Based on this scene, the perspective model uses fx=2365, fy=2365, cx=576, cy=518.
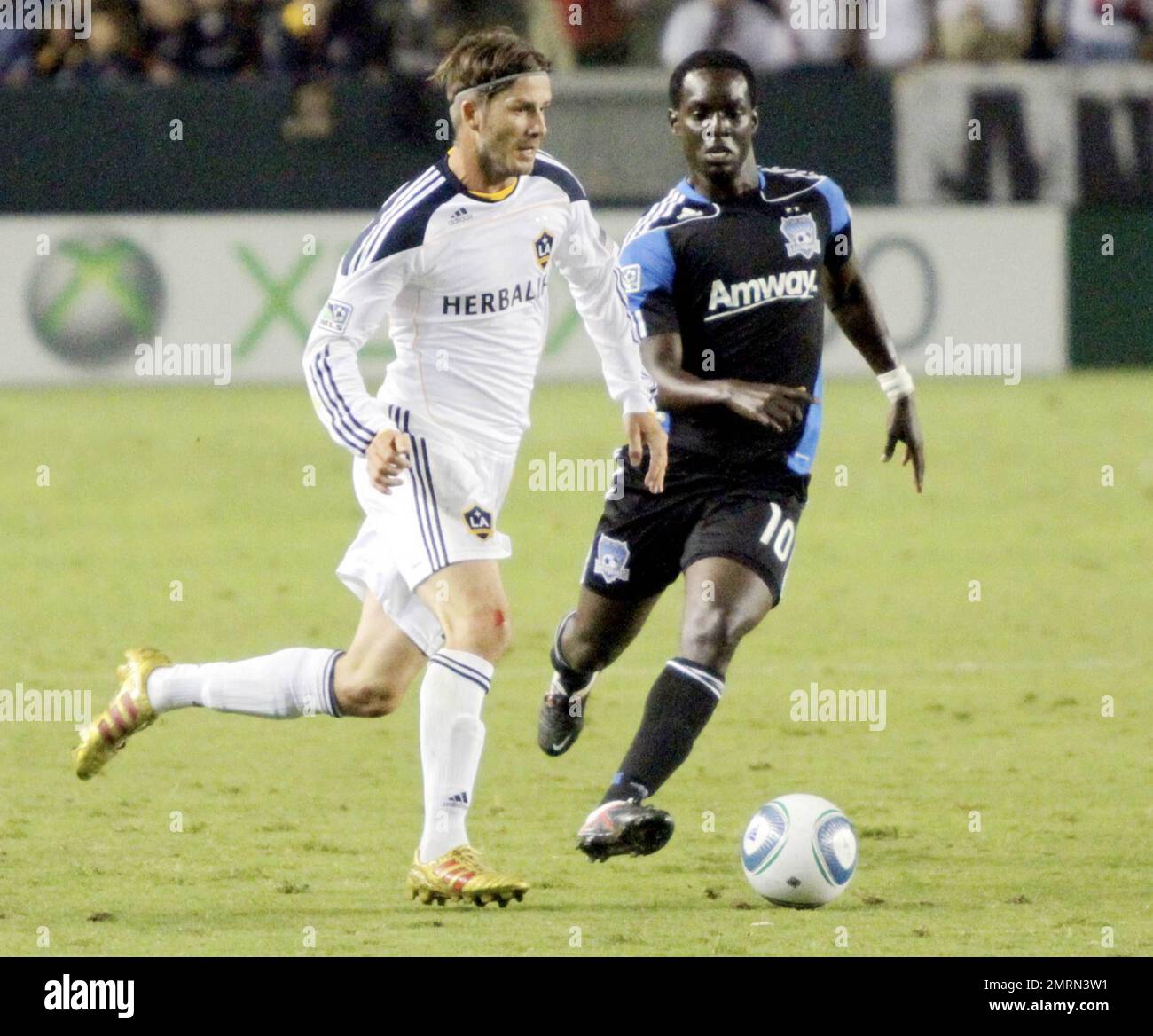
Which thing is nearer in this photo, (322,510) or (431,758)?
(431,758)

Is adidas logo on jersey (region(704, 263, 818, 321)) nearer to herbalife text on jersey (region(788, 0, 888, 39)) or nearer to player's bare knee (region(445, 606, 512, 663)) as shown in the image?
player's bare knee (region(445, 606, 512, 663))

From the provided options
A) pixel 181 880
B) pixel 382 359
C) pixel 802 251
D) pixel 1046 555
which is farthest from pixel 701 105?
pixel 382 359

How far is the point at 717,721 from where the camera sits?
8516mm

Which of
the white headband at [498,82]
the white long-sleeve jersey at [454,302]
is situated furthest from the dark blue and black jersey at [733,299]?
the white headband at [498,82]

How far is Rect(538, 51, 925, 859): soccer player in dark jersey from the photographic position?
6418 mm

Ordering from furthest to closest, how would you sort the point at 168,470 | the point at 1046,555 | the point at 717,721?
the point at 168,470 < the point at 1046,555 < the point at 717,721

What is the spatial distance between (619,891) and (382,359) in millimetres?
12589

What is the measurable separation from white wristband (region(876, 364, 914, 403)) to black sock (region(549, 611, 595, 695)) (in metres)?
1.22

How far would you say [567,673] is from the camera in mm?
7477

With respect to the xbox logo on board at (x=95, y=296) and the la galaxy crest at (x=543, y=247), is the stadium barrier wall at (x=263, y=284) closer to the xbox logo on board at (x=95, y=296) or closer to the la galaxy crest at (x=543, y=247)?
the xbox logo on board at (x=95, y=296)

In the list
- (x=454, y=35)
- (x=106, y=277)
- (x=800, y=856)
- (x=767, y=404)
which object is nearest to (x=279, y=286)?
(x=106, y=277)

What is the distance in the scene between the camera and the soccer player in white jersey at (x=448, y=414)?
588 centimetres
